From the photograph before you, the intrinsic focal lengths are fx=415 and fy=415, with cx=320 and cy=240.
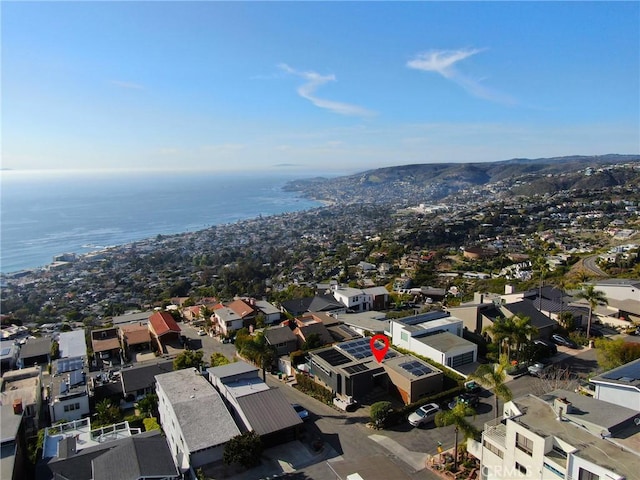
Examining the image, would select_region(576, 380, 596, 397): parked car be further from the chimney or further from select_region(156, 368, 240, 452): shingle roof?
select_region(156, 368, 240, 452): shingle roof

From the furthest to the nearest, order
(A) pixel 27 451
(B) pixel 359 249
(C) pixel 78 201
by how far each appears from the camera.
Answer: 1. (C) pixel 78 201
2. (B) pixel 359 249
3. (A) pixel 27 451

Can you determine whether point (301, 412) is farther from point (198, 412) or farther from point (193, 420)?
point (193, 420)

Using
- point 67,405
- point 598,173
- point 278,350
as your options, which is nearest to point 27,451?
point 67,405

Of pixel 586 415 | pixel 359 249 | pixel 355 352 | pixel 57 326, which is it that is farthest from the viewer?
pixel 359 249

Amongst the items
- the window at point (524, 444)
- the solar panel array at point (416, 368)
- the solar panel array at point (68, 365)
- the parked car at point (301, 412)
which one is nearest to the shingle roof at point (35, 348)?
the solar panel array at point (68, 365)

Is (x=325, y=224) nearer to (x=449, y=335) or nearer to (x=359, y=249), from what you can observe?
(x=359, y=249)

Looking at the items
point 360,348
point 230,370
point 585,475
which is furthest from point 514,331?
point 230,370
